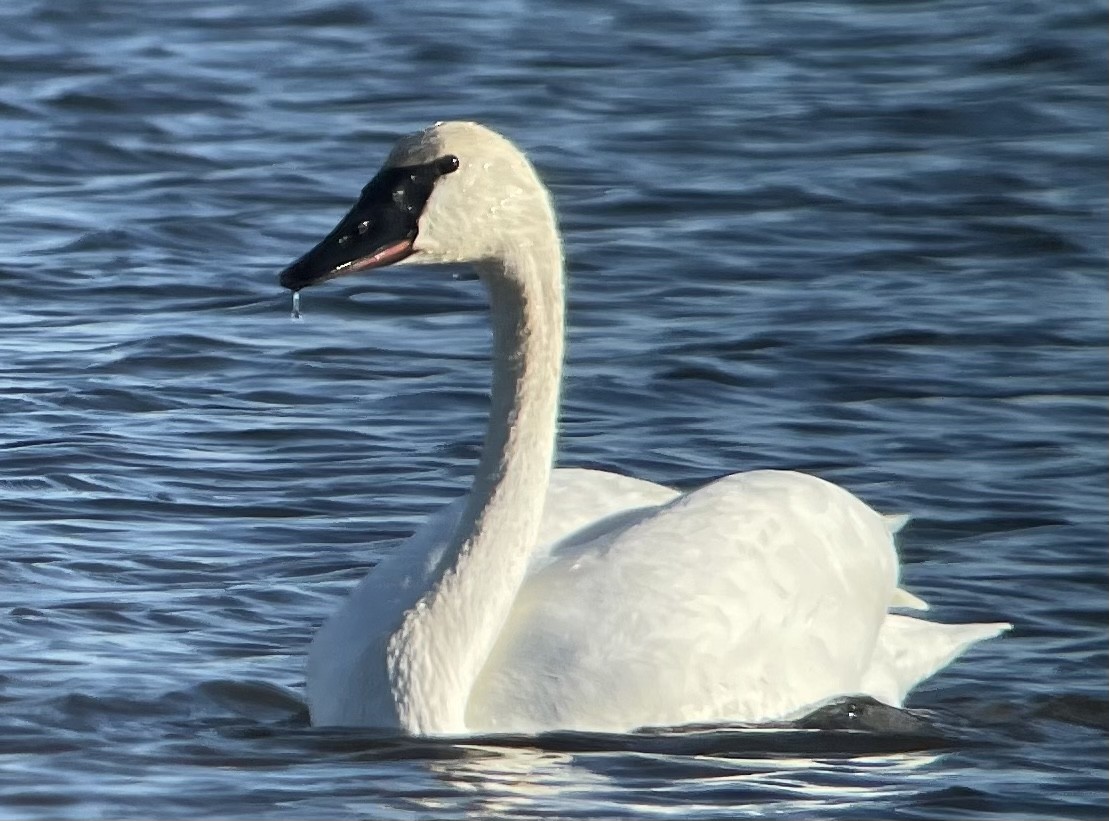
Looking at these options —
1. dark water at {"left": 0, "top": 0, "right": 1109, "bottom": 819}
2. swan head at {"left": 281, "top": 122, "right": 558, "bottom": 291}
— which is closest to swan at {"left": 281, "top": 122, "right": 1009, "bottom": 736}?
swan head at {"left": 281, "top": 122, "right": 558, "bottom": 291}

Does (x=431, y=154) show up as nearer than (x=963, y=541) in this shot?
Yes

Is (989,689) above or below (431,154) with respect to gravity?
below

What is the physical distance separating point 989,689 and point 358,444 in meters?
2.93

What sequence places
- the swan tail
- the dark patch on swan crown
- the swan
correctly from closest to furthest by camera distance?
the dark patch on swan crown < the swan < the swan tail

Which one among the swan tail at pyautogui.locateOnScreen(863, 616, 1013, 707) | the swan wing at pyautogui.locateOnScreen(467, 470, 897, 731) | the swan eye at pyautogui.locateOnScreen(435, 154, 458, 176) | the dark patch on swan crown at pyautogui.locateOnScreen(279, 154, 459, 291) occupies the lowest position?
the swan tail at pyautogui.locateOnScreen(863, 616, 1013, 707)

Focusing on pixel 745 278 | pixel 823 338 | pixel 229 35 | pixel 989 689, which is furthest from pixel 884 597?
pixel 229 35

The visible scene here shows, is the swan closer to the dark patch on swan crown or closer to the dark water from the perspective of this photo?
the dark patch on swan crown

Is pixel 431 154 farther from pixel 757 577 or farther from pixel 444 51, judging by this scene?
Result: pixel 444 51

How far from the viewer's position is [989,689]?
662cm

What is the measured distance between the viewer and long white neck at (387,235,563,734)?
18.9 ft

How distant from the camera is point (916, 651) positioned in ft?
21.9

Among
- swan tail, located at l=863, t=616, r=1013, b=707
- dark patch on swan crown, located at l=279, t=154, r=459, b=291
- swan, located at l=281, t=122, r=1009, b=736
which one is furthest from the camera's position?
swan tail, located at l=863, t=616, r=1013, b=707

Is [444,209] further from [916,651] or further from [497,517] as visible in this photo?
[916,651]

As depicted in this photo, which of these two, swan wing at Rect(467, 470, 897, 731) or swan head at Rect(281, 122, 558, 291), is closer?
swan head at Rect(281, 122, 558, 291)
